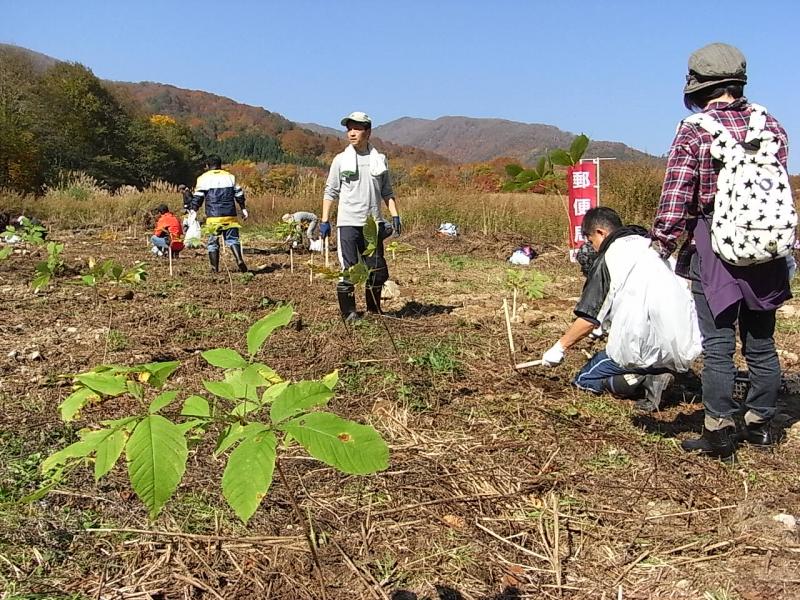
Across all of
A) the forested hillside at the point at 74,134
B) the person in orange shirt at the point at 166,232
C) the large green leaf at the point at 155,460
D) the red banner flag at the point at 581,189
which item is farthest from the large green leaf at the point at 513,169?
the forested hillside at the point at 74,134

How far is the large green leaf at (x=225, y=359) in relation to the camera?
1.18 metres

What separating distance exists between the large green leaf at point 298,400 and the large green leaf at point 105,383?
305 millimetres

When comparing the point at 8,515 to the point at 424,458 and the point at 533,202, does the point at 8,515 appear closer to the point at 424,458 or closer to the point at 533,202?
the point at 424,458

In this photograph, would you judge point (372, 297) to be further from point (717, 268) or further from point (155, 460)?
point (155, 460)

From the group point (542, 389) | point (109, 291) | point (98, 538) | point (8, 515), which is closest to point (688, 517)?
point (542, 389)

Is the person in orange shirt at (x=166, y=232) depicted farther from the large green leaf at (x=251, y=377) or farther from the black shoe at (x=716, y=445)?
the large green leaf at (x=251, y=377)

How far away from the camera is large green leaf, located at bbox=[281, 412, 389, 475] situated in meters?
0.81

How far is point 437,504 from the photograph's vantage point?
7.16 feet

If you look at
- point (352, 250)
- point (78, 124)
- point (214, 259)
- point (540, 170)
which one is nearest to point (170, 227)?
point (214, 259)

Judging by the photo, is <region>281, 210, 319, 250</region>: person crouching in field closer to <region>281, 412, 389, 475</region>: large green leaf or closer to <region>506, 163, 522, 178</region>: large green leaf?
<region>506, 163, 522, 178</region>: large green leaf

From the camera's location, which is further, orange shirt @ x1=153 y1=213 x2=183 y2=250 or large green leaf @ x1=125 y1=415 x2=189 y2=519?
orange shirt @ x1=153 y1=213 x2=183 y2=250

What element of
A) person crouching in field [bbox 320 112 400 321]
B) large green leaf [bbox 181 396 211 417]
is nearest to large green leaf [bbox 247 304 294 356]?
large green leaf [bbox 181 396 211 417]

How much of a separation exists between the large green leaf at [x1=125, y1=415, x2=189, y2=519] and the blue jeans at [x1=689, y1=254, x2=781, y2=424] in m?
2.16

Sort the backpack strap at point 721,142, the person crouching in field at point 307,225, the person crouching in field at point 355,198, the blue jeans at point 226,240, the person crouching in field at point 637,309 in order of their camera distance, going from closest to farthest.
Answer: the backpack strap at point 721,142 → the person crouching in field at point 637,309 → the person crouching in field at point 355,198 → the blue jeans at point 226,240 → the person crouching in field at point 307,225
